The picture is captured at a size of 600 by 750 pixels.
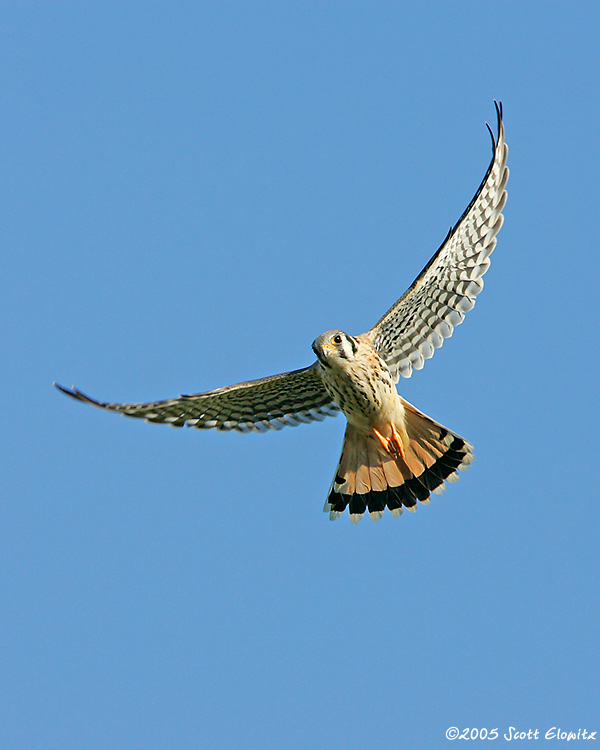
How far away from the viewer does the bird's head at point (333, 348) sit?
8961 mm

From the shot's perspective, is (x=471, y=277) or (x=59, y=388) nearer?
(x=59, y=388)

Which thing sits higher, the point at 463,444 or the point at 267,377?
the point at 267,377

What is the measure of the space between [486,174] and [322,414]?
2.80 meters

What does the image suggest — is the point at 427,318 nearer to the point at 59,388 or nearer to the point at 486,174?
the point at 486,174

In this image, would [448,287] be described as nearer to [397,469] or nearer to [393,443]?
[393,443]

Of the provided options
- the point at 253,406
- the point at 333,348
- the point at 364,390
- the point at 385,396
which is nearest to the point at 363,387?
the point at 364,390

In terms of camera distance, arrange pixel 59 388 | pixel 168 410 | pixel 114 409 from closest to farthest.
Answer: pixel 59 388 → pixel 114 409 → pixel 168 410

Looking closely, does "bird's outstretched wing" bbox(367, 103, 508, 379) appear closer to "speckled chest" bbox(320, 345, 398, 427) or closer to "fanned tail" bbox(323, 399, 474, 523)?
"speckled chest" bbox(320, 345, 398, 427)

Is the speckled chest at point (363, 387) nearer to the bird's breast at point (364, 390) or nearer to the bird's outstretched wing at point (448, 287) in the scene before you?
the bird's breast at point (364, 390)

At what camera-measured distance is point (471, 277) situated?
9.31 m

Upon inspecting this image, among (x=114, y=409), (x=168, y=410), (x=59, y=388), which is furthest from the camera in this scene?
(x=168, y=410)

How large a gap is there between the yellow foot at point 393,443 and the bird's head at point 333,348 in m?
0.98

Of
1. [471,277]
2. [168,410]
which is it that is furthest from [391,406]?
[168,410]

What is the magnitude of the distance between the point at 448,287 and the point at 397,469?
6.15 feet
